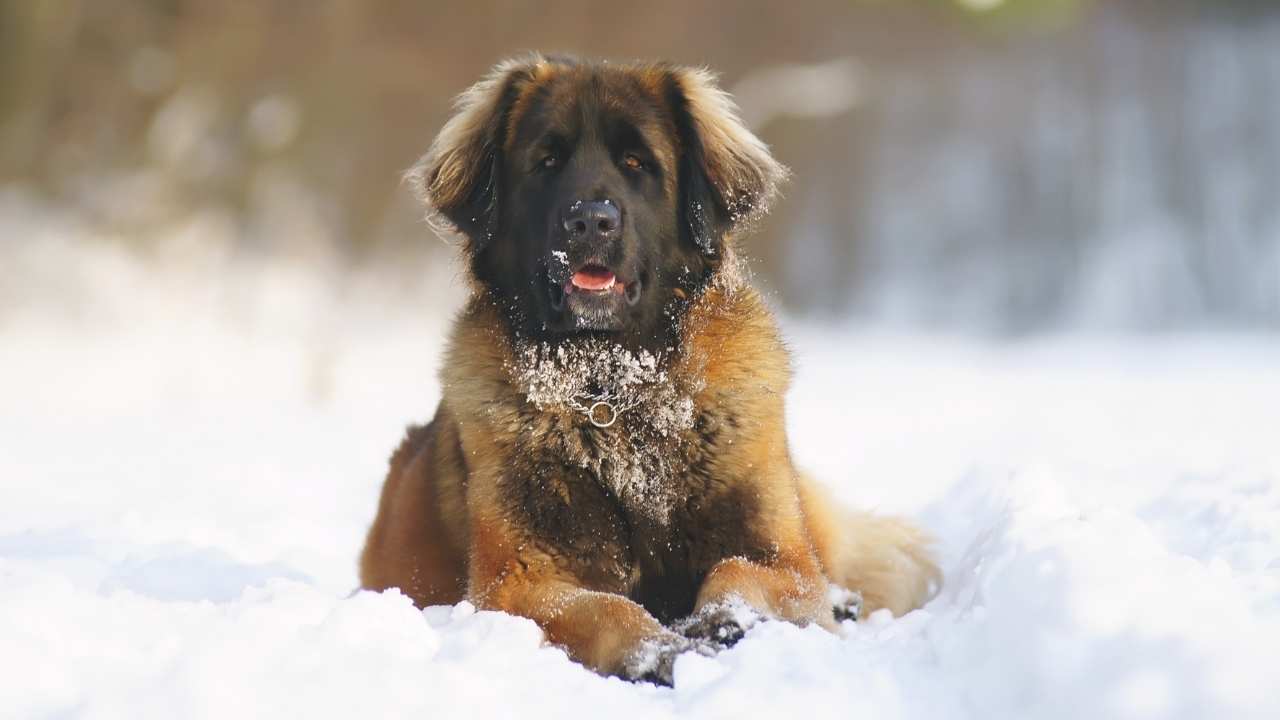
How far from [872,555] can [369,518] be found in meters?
3.14

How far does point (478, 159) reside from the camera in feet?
12.5

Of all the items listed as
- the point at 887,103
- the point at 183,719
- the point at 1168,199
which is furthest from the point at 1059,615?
the point at 1168,199

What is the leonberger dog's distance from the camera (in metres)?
3.22

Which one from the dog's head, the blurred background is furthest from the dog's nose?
the blurred background

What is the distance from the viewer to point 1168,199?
51.8ft

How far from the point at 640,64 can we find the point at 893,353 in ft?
38.0

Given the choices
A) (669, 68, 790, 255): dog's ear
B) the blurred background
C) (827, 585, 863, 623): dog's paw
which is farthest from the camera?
the blurred background

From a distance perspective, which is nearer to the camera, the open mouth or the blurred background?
the open mouth

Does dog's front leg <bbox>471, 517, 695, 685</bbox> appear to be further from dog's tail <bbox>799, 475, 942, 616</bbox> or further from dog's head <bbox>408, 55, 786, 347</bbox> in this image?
dog's tail <bbox>799, 475, 942, 616</bbox>

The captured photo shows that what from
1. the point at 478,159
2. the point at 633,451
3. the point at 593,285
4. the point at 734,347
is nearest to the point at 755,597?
the point at 633,451

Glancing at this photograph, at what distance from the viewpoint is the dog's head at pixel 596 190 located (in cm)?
342

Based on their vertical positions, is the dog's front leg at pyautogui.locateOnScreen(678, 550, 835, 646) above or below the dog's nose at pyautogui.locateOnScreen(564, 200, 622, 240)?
below

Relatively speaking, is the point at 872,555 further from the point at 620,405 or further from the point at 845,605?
the point at 620,405

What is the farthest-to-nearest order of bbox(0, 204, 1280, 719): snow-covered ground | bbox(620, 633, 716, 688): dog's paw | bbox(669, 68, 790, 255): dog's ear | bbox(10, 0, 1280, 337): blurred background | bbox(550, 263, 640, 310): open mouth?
bbox(10, 0, 1280, 337): blurred background → bbox(669, 68, 790, 255): dog's ear → bbox(550, 263, 640, 310): open mouth → bbox(620, 633, 716, 688): dog's paw → bbox(0, 204, 1280, 719): snow-covered ground
